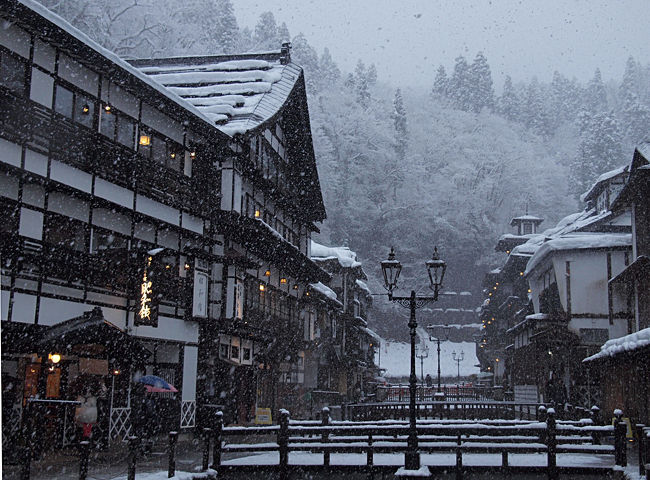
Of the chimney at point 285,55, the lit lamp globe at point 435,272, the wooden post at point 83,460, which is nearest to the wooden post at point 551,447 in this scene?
the lit lamp globe at point 435,272

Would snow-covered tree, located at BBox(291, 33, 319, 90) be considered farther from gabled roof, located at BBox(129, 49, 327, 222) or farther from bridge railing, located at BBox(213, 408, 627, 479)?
bridge railing, located at BBox(213, 408, 627, 479)

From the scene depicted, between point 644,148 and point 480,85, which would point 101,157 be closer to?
point 644,148

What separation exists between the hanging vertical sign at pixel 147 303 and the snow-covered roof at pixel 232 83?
7.84 metres

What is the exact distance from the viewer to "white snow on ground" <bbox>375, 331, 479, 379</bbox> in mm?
86688

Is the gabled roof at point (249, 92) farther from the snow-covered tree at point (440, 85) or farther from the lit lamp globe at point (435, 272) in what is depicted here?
the snow-covered tree at point (440, 85)

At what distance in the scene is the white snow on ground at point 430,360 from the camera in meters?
86.7

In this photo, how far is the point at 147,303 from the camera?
20.3 m

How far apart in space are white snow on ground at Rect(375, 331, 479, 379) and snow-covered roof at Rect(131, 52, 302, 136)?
2269 inches

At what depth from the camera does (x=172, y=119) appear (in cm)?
2352

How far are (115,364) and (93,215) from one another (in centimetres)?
436

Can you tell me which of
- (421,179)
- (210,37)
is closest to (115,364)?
(210,37)

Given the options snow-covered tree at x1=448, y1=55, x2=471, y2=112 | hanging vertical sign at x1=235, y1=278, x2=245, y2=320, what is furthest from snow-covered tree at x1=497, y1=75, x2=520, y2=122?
hanging vertical sign at x1=235, y1=278, x2=245, y2=320

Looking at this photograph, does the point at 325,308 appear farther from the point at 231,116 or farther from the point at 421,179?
the point at 421,179

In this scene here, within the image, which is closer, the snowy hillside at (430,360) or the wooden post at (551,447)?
the wooden post at (551,447)
